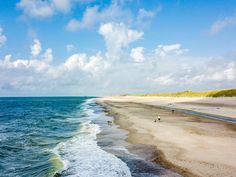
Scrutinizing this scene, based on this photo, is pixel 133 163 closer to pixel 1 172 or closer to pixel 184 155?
pixel 184 155

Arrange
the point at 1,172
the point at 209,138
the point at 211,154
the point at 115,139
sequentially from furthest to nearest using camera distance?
the point at 115,139
the point at 209,138
the point at 211,154
the point at 1,172

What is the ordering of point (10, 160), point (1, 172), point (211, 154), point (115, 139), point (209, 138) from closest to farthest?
point (1, 172) < point (211, 154) < point (10, 160) < point (209, 138) < point (115, 139)

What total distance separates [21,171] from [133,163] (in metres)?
6.52

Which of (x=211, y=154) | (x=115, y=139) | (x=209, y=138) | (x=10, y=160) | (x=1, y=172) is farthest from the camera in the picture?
(x=115, y=139)

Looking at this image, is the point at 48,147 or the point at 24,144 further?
the point at 24,144

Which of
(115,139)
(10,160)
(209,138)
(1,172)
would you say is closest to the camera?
(1,172)

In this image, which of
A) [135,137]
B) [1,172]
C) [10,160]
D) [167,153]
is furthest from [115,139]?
[1,172]

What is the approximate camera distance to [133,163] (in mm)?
15312

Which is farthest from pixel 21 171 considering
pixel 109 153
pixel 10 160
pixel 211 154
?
pixel 211 154

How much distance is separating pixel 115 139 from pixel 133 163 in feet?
27.7

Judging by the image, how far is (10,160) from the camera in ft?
59.6

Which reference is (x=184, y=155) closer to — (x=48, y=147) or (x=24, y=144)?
(x=48, y=147)

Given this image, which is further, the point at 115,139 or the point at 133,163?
the point at 115,139

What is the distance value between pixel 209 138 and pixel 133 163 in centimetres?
946
